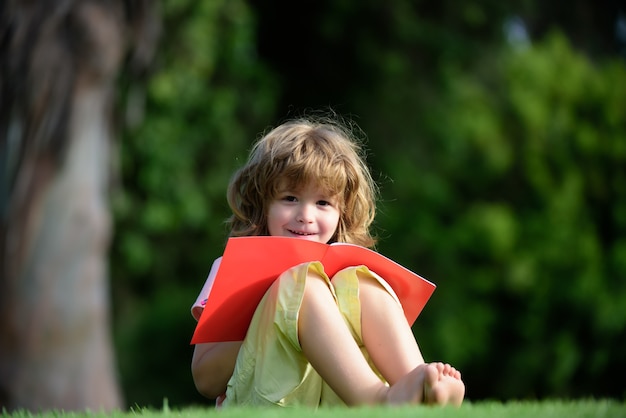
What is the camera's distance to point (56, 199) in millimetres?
8359

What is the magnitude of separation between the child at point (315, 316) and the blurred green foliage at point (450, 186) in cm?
738

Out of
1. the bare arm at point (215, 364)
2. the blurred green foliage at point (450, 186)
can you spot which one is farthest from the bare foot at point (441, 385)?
the blurred green foliage at point (450, 186)

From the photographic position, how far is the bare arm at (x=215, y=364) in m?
3.30

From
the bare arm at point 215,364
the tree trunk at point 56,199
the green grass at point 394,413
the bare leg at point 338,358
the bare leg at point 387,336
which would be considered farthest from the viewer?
the tree trunk at point 56,199

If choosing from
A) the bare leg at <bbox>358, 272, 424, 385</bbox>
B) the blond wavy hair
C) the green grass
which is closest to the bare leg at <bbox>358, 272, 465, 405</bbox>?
the bare leg at <bbox>358, 272, 424, 385</bbox>

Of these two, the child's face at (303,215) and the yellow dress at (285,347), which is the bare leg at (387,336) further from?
the child's face at (303,215)

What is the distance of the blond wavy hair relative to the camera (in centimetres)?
339

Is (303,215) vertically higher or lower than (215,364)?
higher

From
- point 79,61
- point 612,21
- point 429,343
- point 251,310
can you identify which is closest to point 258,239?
point 251,310

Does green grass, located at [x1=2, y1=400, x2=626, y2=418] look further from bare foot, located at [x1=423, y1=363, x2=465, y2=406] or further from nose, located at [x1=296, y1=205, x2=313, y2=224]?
nose, located at [x1=296, y1=205, x2=313, y2=224]

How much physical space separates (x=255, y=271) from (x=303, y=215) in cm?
33

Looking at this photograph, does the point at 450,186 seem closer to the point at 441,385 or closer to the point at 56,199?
the point at 56,199

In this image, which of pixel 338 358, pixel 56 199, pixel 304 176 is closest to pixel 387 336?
pixel 338 358

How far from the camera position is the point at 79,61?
8.04 metres
